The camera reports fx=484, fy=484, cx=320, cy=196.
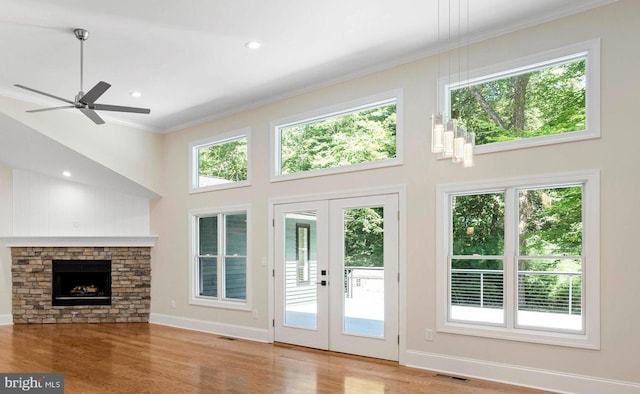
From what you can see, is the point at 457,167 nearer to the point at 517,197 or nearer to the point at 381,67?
the point at 517,197

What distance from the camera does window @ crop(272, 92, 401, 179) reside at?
562 cm

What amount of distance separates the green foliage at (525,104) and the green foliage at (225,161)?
11.2 ft

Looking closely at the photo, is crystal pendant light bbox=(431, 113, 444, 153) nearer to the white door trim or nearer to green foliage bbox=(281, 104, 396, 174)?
the white door trim

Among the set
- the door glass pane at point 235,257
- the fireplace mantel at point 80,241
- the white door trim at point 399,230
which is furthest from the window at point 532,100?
the fireplace mantel at point 80,241

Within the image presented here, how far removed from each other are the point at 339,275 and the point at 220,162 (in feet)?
9.54

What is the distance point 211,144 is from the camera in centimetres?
779

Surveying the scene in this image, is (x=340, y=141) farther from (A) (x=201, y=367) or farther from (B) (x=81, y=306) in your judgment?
(B) (x=81, y=306)

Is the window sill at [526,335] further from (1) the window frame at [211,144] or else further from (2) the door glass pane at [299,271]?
(1) the window frame at [211,144]

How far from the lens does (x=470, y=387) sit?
14.4 ft

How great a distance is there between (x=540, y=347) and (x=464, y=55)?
292cm

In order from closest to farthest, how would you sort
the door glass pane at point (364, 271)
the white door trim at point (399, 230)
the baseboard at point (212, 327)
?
the white door trim at point (399, 230) < the door glass pane at point (364, 271) < the baseboard at point (212, 327)

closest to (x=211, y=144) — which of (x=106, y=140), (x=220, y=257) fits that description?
(x=106, y=140)

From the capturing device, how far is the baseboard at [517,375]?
401cm

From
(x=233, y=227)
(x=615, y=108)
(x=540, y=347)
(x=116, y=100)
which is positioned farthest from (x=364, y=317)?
(x=116, y=100)
